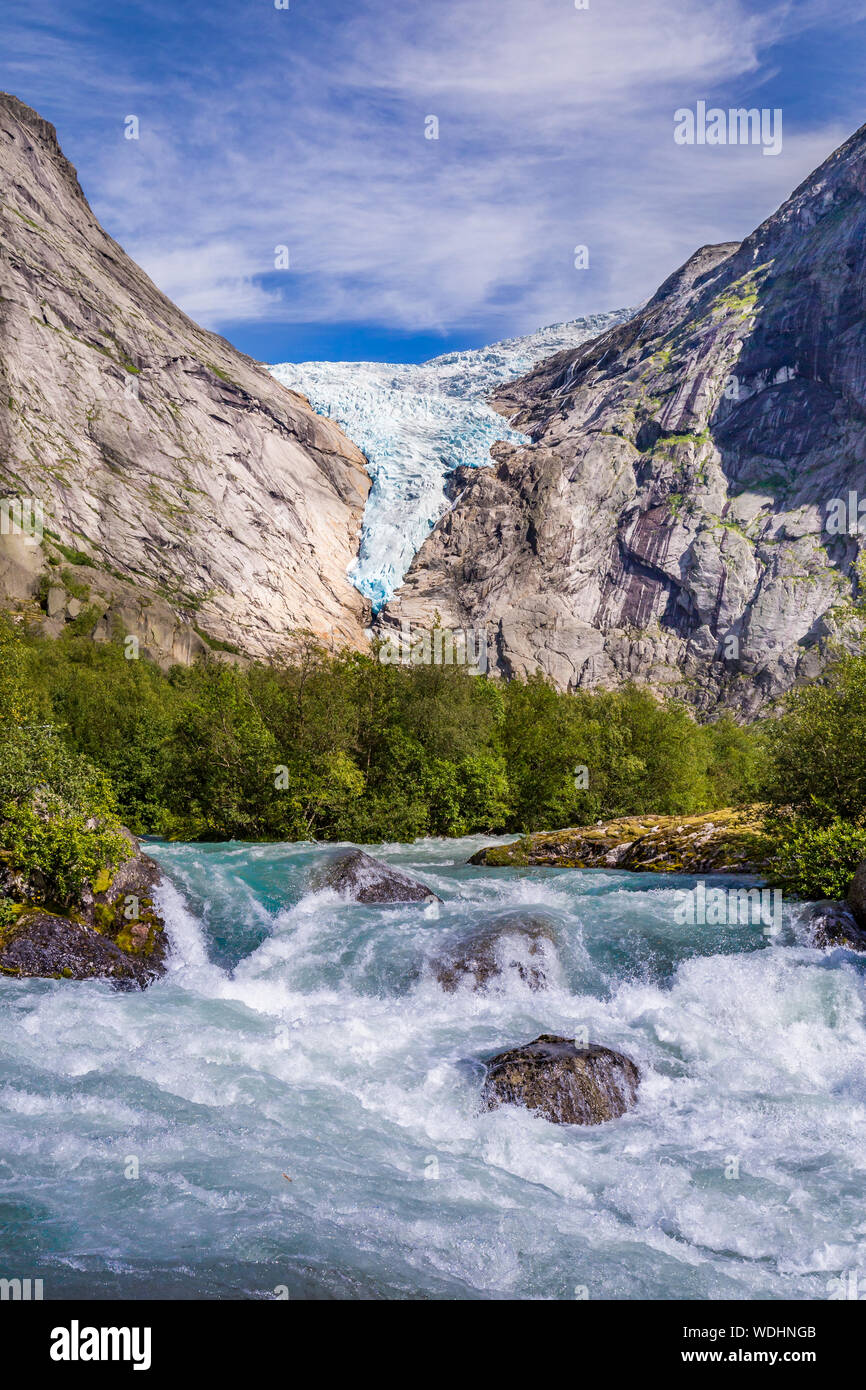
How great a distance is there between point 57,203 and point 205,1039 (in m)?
139

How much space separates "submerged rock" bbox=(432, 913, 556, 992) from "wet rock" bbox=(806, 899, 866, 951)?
4504mm

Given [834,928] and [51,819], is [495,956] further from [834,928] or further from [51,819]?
[51,819]

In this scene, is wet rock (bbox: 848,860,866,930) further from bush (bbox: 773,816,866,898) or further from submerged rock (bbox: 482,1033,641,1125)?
submerged rock (bbox: 482,1033,641,1125)

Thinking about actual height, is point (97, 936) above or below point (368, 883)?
below

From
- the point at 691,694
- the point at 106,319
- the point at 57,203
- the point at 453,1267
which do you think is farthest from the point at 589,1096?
the point at 57,203

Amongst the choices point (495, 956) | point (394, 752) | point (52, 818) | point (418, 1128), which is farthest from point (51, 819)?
point (394, 752)

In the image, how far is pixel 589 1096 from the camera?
10391mm

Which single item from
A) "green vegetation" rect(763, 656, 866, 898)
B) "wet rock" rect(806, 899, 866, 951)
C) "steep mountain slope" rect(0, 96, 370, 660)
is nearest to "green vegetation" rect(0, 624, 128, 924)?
"wet rock" rect(806, 899, 866, 951)

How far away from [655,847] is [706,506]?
106 m

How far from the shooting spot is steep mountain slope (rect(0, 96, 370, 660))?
97.5m

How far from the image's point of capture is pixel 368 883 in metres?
19.0
